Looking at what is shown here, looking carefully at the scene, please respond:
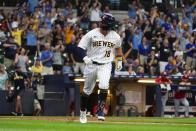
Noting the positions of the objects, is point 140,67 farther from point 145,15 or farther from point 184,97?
point 145,15

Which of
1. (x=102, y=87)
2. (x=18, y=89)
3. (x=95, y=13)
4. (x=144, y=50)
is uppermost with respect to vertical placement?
(x=95, y=13)

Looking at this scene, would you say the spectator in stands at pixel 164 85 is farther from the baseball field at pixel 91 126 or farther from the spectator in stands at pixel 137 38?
the baseball field at pixel 91 126

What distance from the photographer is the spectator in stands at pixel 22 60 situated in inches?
944

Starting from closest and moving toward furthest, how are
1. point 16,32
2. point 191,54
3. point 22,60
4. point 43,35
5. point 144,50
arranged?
1. point 22,60
2. point 16,32
3. point 43,35
4. point 144,50
5. point 191,54

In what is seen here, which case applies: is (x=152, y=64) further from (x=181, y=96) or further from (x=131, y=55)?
(x=181, y=96)

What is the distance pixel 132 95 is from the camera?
25.0 m

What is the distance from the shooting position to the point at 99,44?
51.9 feet

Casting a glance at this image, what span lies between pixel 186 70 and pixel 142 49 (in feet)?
6.71

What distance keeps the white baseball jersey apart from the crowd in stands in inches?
310

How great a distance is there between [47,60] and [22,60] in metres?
0.99

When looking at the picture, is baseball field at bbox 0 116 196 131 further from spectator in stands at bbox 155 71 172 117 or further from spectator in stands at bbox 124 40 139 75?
spectator in stands at bbox 124 40 139 75

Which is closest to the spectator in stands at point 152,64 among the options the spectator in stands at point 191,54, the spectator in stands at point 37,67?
the spectator in stands at point 191,54

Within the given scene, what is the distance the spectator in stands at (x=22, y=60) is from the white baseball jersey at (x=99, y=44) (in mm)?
8448

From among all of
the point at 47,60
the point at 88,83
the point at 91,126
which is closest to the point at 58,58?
the point at 47,60
